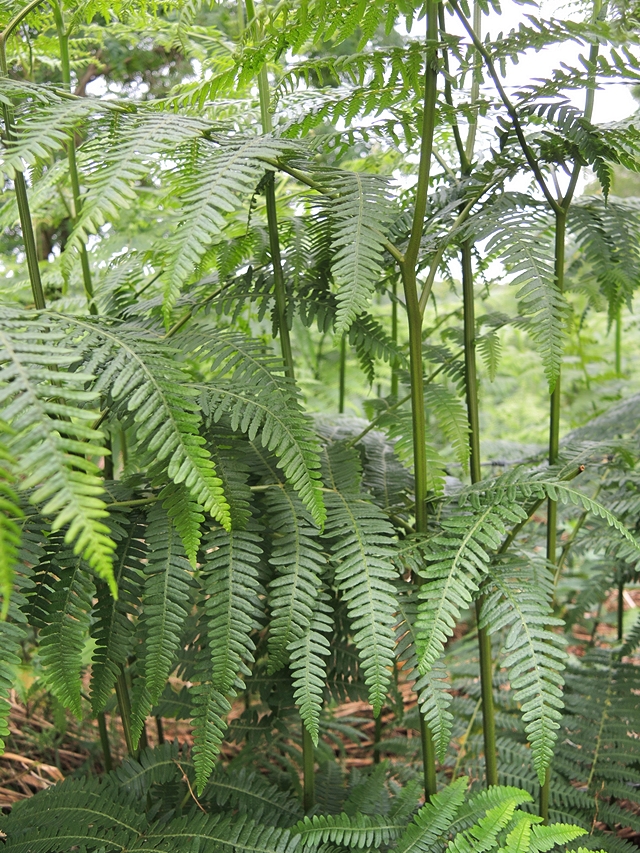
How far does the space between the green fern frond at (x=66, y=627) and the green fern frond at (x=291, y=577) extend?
259mm

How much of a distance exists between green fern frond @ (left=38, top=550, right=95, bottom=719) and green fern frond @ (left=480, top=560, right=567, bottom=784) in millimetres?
563

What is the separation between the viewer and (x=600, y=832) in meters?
1.19

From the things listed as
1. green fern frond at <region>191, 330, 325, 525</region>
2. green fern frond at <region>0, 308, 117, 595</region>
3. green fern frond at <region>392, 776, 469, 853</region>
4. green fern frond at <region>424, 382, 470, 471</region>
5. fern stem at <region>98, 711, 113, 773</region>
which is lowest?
fern stem at <region>98, 711, 113, 773</region>

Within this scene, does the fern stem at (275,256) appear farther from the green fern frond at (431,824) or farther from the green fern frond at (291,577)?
the green fern frond at (431,824)

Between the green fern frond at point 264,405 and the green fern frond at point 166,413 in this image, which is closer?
the green fern frond at point 166,413

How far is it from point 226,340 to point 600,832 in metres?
1.14

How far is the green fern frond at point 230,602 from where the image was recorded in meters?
0.86

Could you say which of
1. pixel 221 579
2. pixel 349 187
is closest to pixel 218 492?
pixel 221 579

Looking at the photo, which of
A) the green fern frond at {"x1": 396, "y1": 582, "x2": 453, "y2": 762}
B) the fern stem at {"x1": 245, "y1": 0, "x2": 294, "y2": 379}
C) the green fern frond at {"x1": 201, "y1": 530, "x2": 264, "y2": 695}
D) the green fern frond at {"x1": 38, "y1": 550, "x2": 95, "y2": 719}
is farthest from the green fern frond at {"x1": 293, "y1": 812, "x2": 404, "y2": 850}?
the fern stem at {"x1": 245, "y1": 0, "x2": 294, "y2": 379}

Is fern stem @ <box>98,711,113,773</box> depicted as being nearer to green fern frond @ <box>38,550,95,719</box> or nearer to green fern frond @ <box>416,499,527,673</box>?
green fern frond @ <box>38,550,95,719</box>

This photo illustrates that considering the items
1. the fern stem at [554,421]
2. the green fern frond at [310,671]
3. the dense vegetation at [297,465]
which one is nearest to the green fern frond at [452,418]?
the dense vegetation at [297,465]

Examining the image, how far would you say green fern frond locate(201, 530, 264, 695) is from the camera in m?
0.86

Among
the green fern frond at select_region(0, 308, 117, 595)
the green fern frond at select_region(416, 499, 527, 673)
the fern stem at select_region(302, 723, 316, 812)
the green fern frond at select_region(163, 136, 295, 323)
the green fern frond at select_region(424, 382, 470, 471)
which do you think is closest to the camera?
the green fern frond at select_region(0, 308, 117, 595)

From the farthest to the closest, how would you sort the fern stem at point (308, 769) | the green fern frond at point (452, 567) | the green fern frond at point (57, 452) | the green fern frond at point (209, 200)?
the fern stem at point (308, 769)
the green fern frond at point (452, 567)
the green fern frond at point (209, 200)
the green fern frond at point (57, 452)
